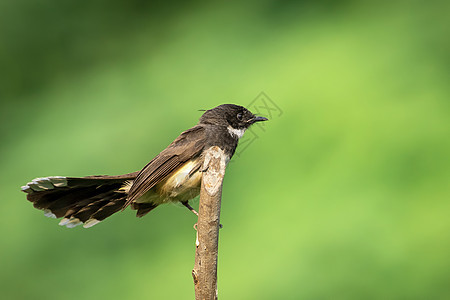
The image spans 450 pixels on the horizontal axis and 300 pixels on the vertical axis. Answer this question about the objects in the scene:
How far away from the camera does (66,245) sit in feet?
20.0

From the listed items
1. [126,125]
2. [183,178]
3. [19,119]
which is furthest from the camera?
[19,119]

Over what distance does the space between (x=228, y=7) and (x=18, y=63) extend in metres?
3.02

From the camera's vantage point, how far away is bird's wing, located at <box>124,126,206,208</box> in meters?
3.76

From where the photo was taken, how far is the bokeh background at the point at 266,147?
17.1 feet

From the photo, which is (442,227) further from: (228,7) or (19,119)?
(19,119)

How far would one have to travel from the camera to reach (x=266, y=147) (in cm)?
596

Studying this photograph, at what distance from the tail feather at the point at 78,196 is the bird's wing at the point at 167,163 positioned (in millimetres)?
238

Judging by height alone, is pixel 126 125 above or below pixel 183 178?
above

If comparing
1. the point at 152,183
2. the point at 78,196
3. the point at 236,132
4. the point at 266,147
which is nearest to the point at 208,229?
the point at 152,183

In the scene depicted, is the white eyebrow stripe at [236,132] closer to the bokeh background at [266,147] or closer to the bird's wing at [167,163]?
the bird's wing at [167,163]

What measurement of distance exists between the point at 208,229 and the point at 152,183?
2.92 feet

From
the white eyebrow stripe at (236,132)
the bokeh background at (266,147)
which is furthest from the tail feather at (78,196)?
the bokeh background at (266,147)

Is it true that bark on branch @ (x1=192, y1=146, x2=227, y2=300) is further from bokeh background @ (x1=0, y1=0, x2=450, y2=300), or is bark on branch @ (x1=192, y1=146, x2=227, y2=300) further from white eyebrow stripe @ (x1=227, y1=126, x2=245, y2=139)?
bokeh background @ (x1=0, y1=0, x2=450, y2=300)

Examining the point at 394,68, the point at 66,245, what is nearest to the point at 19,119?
the point at 66,245
